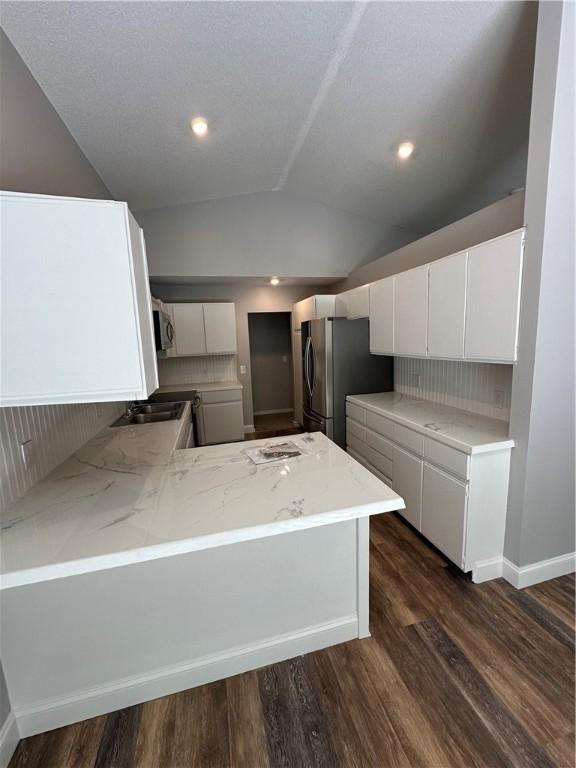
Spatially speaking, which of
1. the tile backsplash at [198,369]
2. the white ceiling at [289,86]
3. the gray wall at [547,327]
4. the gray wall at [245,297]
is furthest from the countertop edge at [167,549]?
the gray wall at [245,297]

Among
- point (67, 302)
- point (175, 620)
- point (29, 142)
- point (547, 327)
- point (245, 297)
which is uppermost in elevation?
point (29, 142)

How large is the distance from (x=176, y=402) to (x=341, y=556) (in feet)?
8.35

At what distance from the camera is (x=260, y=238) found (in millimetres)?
4035

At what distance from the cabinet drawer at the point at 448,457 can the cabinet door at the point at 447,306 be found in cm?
64

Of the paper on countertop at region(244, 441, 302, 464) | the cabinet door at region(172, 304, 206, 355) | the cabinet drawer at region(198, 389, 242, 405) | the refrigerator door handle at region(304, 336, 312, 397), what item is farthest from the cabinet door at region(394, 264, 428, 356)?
the cabinet door at region(172, 304, 206, 355)

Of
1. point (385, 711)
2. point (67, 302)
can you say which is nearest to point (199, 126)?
point (67, 302)

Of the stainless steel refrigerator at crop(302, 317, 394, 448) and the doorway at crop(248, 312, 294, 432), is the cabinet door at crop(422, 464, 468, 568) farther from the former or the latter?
the doorway at crop(248, 312, 294, 432)

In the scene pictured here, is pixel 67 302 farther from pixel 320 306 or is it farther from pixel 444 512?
pixel 320 306

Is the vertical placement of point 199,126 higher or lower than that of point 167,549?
higher

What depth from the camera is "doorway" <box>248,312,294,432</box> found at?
6.05m

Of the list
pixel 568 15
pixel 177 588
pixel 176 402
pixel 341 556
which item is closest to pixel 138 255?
pixel 177 588

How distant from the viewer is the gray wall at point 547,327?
156 centimetres

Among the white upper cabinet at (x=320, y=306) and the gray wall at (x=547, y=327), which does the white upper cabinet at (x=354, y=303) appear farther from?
the gray wall at (x=547, y=327)

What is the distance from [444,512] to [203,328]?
12.4 ft
